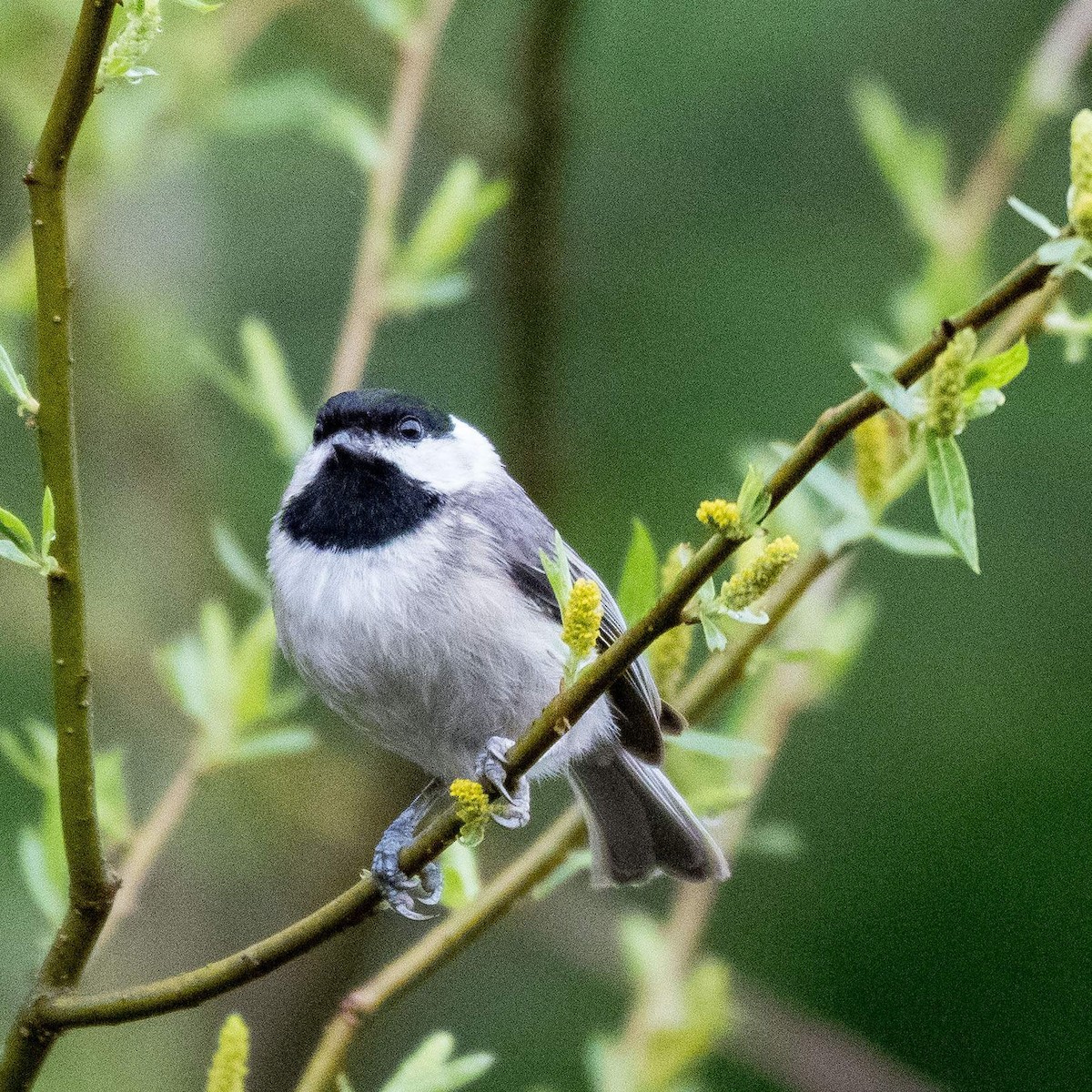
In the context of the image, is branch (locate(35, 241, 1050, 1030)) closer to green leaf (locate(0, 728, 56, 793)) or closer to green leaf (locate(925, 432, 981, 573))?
green leaf (locate(925, 432, 981, 573))

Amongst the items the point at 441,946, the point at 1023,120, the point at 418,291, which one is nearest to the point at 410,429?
the point at 418,291

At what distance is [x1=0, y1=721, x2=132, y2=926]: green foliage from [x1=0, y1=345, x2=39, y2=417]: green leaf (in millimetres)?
628

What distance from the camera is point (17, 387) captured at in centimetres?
122

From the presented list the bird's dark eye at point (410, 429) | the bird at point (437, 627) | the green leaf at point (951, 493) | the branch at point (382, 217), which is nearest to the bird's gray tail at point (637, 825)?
the bird at point (437, 627)

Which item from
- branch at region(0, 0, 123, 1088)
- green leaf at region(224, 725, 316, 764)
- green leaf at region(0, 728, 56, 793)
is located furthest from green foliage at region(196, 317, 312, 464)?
branch at region(0, 0, 123, 1088)

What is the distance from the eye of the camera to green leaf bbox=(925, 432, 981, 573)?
1.20 m

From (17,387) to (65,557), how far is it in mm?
144

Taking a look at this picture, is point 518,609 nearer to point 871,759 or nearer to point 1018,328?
point 1018,328

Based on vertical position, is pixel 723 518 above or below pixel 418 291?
below

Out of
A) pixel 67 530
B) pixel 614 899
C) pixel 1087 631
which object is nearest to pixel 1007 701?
pixel 1087 631

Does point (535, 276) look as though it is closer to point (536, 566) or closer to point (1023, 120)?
point (536, 566)

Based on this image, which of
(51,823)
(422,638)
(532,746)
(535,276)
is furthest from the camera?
(535,276)

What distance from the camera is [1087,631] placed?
11.9 feet

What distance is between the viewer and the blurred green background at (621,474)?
3160 millimetres
